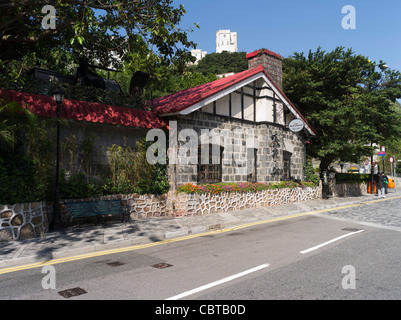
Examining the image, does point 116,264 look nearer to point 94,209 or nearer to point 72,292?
point 72,292

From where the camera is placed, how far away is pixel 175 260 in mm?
6578

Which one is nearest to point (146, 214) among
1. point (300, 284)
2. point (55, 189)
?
point (55, 189)

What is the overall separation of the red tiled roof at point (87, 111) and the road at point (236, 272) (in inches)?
210

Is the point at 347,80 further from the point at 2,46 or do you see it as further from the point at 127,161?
the point at 2,46

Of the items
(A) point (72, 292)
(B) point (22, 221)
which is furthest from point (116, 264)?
(B) point (22, 221)

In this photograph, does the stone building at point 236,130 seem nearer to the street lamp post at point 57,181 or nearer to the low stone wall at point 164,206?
the low stone wall at point 164,206

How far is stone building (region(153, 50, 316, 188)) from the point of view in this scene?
43.5 feet

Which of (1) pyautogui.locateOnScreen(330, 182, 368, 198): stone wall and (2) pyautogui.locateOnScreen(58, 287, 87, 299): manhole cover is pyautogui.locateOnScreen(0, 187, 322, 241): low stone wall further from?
(2) pyautogui.locateOnScreen(58, 287, 87, 299): manhole cover

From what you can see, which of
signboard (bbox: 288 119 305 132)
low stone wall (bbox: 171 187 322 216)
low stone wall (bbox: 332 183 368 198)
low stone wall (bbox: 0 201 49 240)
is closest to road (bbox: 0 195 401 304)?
low stone wall (bbox: 0 201 49 240)

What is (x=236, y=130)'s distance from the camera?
15.7 metres

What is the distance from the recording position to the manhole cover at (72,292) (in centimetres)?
458

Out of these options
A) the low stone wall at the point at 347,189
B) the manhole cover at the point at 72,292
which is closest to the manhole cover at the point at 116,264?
the manhole cover at the point at 72,292

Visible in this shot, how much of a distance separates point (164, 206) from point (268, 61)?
11.2m

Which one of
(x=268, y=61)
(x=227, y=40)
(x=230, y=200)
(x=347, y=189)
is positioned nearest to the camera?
(x=230, y=200)
